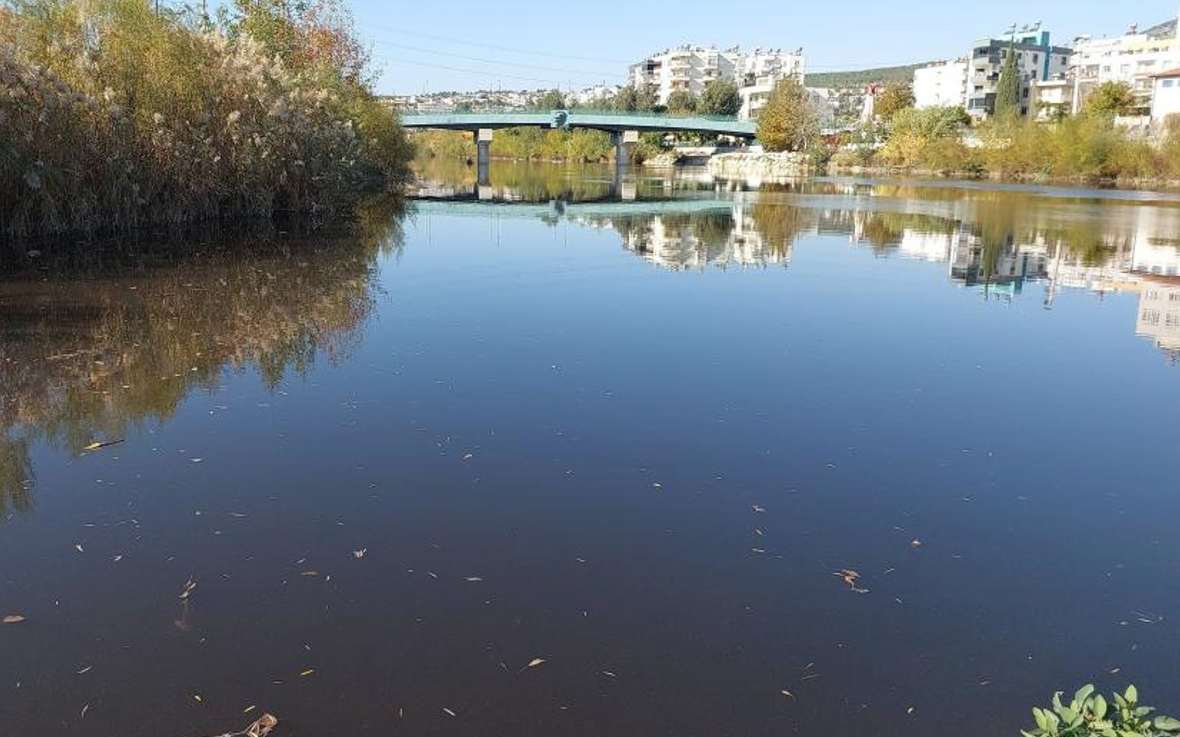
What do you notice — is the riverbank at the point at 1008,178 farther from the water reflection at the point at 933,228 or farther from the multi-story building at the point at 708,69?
the multi-story building at the point at 708,69

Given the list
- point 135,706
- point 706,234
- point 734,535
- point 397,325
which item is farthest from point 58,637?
point 706,234

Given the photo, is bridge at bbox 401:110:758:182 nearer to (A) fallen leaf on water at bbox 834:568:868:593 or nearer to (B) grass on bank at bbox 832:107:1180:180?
(B) grass on bank at bbox 832:107:1180:180

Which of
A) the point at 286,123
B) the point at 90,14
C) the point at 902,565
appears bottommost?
the point at 902,565

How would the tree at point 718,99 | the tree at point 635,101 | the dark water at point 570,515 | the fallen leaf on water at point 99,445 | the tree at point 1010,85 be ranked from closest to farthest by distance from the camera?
the dark water at point 570,515, the fallen leaf on water at point 99,445, the tree at point 1010,85, the tree at point 718,99, the tree at point 635,101

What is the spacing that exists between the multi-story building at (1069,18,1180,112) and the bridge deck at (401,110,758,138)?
42.7 meters

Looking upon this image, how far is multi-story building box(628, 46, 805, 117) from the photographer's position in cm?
17450

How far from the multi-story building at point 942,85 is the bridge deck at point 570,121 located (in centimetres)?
5329

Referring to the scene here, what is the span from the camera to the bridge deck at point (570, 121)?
267ft

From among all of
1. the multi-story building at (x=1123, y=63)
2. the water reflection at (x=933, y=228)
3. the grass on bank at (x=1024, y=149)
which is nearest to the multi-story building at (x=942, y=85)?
the multi-story building at (x=1123, y=63)

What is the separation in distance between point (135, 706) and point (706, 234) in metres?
21.7

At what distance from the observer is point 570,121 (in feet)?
280

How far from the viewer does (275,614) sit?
13.7 ft

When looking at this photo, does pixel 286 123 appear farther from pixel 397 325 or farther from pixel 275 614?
pixel 275 614

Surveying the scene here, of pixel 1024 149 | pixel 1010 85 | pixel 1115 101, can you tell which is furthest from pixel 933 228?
pixel 1010 85
